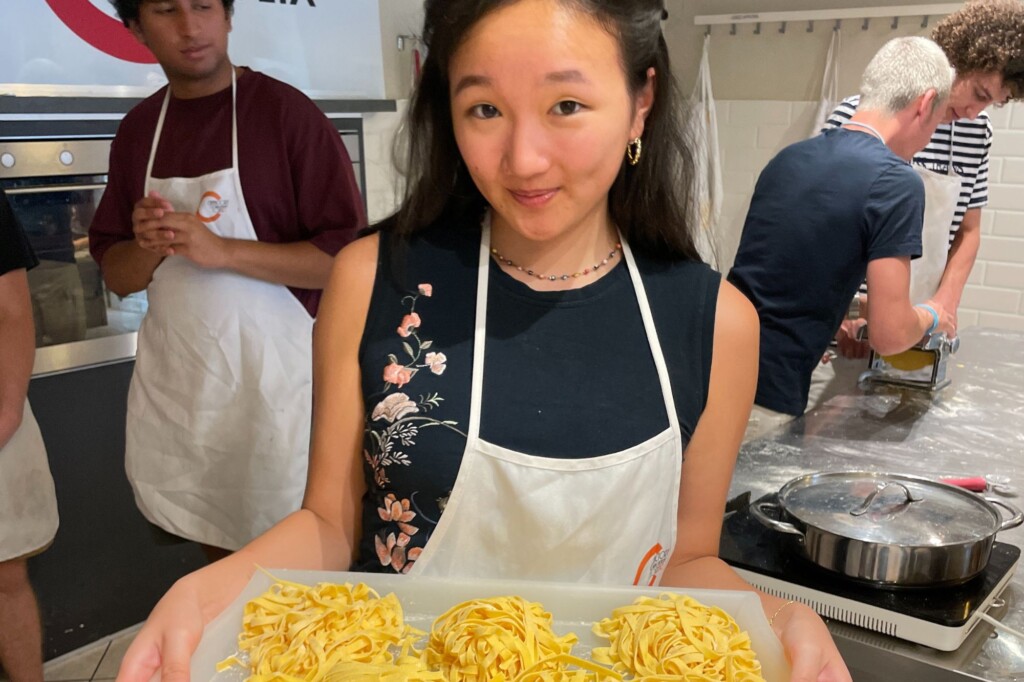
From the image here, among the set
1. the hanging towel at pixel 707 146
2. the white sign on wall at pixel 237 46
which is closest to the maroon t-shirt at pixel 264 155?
the white sign on wall at pixel 237 46

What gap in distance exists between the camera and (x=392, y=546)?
1.02 meters

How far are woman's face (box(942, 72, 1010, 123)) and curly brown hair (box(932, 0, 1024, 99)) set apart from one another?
0.04ft

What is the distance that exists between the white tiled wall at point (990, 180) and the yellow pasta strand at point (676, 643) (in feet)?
10.1

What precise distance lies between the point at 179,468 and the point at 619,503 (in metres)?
1.11

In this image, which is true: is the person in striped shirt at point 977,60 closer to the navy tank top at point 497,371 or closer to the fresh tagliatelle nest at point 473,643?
the navy tank top at point 497,371

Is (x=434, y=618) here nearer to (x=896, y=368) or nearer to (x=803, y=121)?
(x=896, y=368)

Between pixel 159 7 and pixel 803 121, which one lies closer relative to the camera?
pixel 159 7

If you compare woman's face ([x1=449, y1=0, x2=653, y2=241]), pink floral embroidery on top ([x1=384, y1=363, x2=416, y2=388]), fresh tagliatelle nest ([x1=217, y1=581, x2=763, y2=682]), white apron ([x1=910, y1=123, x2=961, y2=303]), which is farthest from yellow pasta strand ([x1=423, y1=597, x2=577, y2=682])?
white apron ([x1=910, y1=123, x2=961, y2=303])

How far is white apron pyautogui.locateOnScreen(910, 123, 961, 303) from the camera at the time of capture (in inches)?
91.6

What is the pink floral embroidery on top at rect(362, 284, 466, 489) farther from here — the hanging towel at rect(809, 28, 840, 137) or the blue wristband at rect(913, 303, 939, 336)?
the hanging towel at rect(809, 28, 840, 137)

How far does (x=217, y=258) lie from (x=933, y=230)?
75.2 inches

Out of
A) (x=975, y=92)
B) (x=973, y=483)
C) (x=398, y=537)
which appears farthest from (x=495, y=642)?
(x=975, y=92)

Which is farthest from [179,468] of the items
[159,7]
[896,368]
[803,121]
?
[803,121]

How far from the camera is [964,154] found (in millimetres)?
2781
